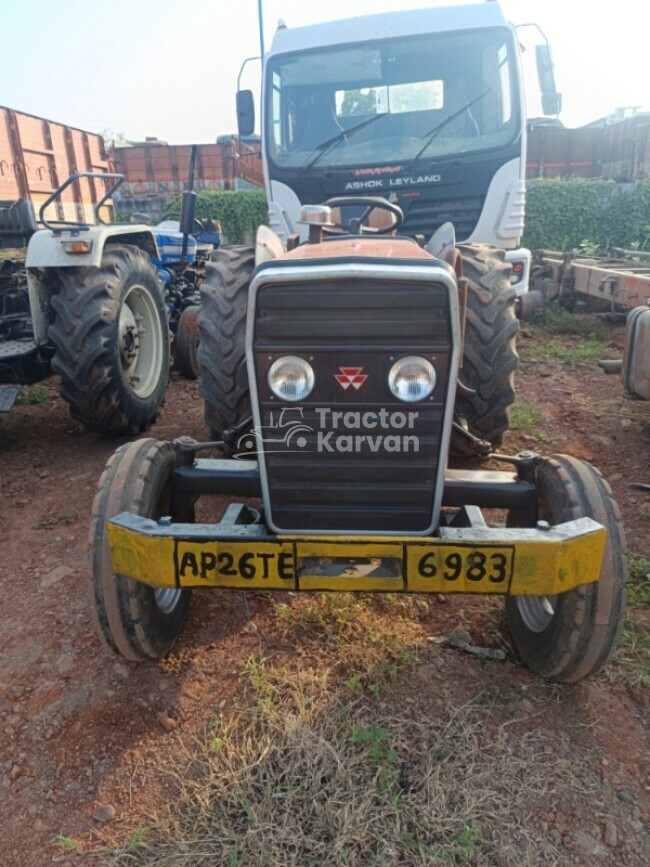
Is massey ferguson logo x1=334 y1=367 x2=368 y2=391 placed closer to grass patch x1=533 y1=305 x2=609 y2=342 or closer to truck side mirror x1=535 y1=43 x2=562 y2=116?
truck side mirror x1=535 y1=43 x2=562 y2=116

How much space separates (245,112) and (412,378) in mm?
4515

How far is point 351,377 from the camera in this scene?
198 centimetres

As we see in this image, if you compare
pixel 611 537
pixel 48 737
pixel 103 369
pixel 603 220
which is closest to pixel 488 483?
pixel 611 537

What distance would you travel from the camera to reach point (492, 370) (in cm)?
298

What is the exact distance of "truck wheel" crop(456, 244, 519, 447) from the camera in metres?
2.97

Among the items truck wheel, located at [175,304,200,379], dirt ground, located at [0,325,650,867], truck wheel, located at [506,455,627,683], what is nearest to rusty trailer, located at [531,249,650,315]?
dirt ground, located at [0,325,650,867]

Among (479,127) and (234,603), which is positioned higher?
(479,127)

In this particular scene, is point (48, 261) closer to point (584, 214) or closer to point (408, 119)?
point (408, 119)

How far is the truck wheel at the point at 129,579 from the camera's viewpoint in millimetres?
2209

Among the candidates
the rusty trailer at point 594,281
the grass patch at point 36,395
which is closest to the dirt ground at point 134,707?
the grass patch at point 36,395

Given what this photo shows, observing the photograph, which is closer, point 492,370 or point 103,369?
point 492,370

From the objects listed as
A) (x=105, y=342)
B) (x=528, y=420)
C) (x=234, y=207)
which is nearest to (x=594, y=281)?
(x=528, y=420)

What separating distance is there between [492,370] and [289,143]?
10.0 ft

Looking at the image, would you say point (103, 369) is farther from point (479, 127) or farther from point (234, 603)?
point (479, 127)
